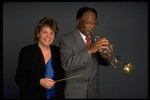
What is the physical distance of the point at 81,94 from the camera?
1.37m

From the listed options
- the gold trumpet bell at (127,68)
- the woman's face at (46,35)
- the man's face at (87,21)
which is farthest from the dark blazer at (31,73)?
the gold trumpet bell at (127,68)

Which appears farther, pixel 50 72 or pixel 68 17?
pixel 68 17

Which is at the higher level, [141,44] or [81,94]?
[141,44]

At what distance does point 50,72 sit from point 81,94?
1.37 ft

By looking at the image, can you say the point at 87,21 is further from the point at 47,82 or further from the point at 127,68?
the point at 47,82

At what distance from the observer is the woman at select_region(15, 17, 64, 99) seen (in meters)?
1.35

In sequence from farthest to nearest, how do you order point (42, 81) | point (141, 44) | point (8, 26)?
point (141, 44), point (8, 26), point (42, 81)

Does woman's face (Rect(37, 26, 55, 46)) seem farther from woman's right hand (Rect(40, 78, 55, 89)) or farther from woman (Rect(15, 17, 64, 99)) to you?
woman's right hand (Rect(40, 78, 55, 89))

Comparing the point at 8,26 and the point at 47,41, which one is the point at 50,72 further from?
the point at 8,26

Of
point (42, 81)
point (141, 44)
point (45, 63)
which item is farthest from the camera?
point (141, 44)

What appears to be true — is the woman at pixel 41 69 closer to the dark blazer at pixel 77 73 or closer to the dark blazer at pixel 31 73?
the dark blazer at pixel 31 73

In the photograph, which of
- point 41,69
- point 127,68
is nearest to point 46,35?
point 41,69

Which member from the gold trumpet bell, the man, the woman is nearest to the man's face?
the man

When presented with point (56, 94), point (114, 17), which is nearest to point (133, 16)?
point (114, 17)
